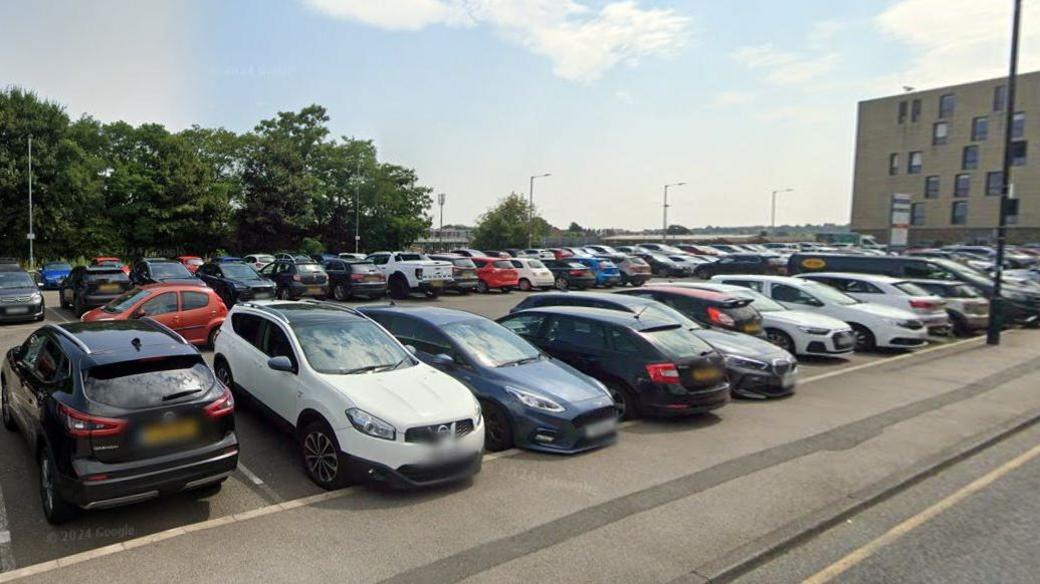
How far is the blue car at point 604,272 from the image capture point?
31.0m

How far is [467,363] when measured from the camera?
7.38 metres

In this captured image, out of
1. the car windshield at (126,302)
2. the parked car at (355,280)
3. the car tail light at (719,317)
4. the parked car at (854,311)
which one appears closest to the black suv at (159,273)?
the parked car at (355,280)

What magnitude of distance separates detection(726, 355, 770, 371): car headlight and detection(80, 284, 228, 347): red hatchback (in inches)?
376

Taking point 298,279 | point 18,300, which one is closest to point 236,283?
point 298,279

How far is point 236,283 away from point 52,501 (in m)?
14.8

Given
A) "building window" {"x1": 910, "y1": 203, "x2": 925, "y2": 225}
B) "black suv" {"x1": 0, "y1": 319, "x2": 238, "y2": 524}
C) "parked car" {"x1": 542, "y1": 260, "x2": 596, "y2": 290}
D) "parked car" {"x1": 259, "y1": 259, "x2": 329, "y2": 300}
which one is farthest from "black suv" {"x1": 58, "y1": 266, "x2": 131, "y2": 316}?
"building window" {"x1": 910, "y1": 203, "x2": 925, "y2": 225}

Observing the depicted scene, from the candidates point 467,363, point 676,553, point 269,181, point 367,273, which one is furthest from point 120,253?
point 676,553

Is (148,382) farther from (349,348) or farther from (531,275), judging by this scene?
(531,275)

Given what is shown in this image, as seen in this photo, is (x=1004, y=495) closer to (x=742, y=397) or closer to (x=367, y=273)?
(x=742, y=397)

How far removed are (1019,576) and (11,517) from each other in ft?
24.6

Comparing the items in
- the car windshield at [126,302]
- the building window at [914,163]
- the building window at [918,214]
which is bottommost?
the car windshield at [126,302]

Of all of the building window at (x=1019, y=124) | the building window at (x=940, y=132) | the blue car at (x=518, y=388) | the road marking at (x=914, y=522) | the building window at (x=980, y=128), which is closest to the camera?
the road marking at (x=914, y=522)

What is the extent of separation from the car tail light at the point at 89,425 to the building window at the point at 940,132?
3057 inches

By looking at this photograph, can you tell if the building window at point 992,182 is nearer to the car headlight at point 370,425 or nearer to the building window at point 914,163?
the building window at point 914,163
